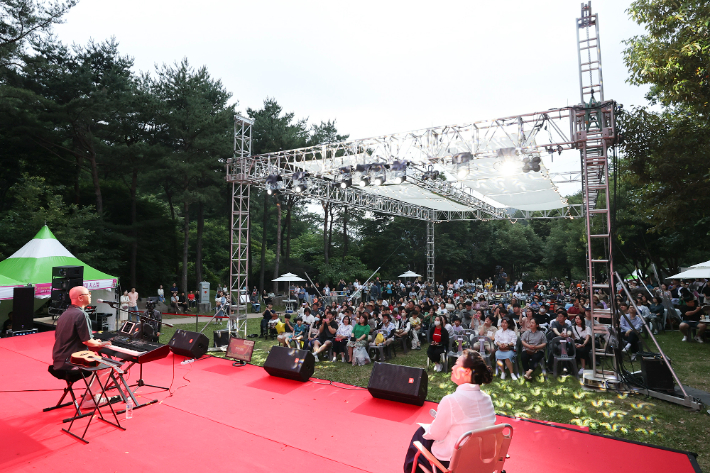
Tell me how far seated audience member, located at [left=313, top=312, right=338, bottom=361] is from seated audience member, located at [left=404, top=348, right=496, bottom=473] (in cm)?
631

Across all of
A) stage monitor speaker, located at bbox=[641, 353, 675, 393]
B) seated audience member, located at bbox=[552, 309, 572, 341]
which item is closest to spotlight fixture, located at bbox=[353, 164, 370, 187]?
seated audience member, located at bbox=[552, 309, 572, 341]

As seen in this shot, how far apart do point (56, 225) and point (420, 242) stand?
2629cm

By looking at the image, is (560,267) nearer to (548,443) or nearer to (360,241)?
(360,241)

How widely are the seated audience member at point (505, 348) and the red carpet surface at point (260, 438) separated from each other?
232cm

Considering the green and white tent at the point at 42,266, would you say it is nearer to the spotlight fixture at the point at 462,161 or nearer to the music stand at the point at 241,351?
the music stand at the point at 241,351

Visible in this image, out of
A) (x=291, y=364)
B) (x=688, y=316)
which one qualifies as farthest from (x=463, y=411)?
(x=688, y=316)

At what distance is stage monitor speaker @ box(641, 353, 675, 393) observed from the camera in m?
6.00

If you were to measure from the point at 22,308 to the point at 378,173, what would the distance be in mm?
10733

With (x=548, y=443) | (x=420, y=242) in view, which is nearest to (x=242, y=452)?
(x=548, y=443)

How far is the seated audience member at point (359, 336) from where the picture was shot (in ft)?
28.5

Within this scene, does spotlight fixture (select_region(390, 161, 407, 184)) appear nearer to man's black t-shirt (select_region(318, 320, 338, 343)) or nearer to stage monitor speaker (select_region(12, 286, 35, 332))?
man's black t-shirt (select_region(318, 320, 338, 343))

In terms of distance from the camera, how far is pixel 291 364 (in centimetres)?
708

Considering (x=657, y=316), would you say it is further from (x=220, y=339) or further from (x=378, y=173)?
(x=220, y=339)

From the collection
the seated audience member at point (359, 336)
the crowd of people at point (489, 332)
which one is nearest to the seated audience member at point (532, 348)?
the crowd of people at point (489, 332)
